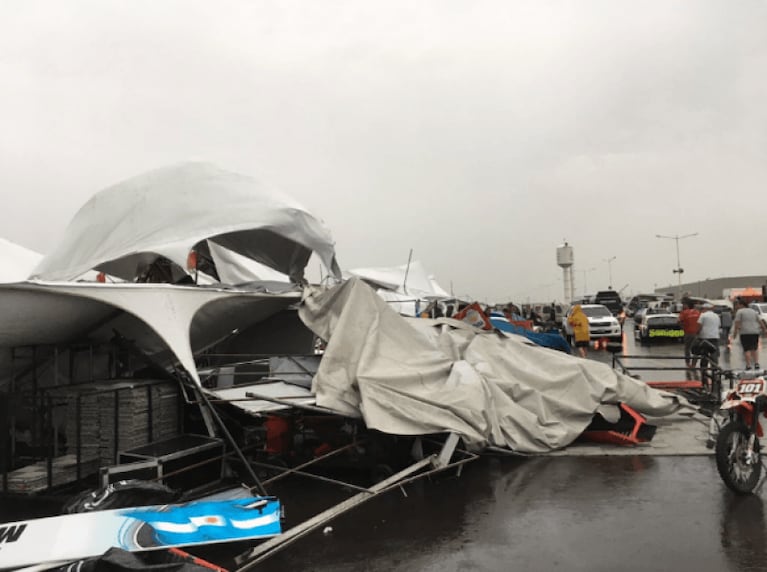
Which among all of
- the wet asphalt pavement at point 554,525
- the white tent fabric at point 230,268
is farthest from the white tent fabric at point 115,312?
the white tent fabric at point 230,268

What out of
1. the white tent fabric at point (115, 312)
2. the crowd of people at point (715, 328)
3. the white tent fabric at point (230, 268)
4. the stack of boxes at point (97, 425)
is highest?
the white tent fabric at point (230, 268)

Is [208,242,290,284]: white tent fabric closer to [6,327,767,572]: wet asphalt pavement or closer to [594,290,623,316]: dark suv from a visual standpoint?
[6,327,767,572]: wet asphalt pavement

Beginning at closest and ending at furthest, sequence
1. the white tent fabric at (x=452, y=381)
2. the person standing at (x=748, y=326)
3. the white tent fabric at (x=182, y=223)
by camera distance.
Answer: the white tent fabric at (x=452, y=381), the white tent fabric at (x=182, y=223), the person standing at (x=748, y=326)

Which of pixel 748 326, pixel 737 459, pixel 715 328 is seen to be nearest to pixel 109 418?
pixel 737 459

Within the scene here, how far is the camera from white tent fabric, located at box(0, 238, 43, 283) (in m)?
13.4

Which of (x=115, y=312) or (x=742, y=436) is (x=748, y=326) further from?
(x=115, y=312)

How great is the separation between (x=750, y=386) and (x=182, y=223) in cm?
727

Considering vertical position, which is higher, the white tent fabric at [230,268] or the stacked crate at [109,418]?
the white tent fabric at [230,268]

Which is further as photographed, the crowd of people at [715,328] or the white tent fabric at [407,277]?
the white tent fabric at [407,277]

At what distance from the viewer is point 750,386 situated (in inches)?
234

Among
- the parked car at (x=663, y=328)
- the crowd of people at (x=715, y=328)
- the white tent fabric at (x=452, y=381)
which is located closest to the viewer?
the white tent fabric at (x=452, y=381)

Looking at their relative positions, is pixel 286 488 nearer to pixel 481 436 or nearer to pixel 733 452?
pixel 481 436

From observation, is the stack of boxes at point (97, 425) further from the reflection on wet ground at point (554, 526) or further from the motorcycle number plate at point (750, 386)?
the motorcycle number plate at point (750, 386)

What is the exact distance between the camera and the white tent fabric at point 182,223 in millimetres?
8406
